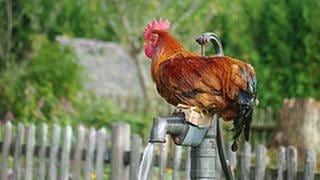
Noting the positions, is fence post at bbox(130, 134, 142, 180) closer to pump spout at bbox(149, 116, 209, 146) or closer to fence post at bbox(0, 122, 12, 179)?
fence post at bbox(0, 122, 12, 179)

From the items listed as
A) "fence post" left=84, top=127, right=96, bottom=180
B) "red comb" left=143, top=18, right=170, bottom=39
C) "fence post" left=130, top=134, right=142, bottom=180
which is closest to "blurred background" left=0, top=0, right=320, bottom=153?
"fence post" left=84, top=127, right=96, bottom=180

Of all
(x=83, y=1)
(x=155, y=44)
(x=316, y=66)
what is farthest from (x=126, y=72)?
(x=155, y=44)

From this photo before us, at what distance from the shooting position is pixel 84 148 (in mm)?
7035

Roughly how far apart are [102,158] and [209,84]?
3365 mm

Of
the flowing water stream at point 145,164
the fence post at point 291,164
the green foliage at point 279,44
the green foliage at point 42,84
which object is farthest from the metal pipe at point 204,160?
the green foliage at point 42,84

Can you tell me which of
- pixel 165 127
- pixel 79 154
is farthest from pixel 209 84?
pixel 79 154

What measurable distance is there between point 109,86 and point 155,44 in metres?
18.4

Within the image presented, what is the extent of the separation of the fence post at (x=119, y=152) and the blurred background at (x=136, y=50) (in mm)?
5987

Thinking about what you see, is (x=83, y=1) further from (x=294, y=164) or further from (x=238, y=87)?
(x=238, y=87)

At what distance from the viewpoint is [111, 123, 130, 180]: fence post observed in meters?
6.71

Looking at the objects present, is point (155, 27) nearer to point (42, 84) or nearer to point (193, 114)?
point (193, 114)

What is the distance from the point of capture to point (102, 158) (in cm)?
688

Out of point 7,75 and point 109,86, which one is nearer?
point 7,75

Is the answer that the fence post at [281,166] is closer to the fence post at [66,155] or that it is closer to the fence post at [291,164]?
the fence post at [291,164]
